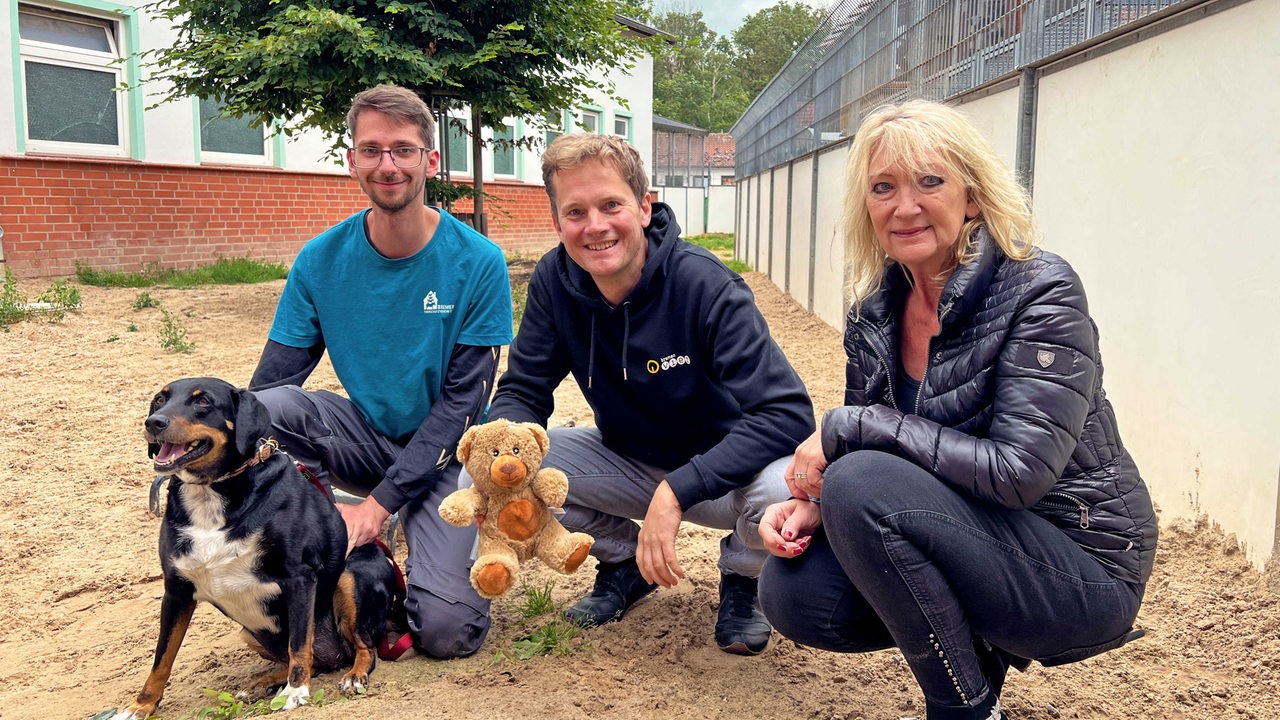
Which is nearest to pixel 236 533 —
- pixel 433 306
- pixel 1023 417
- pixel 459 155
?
pixel 433 306

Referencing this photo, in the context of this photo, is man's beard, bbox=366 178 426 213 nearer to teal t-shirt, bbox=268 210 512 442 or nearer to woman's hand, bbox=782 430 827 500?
teal t-shirt, bbox=268 210 512 442

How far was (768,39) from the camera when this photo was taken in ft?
258

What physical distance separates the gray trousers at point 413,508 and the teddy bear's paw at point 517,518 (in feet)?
1.58

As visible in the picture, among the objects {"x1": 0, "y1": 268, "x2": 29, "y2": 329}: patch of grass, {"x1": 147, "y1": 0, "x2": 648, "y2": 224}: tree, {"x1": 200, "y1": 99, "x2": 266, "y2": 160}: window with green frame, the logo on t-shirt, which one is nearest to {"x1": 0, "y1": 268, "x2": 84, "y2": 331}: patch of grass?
{"x1": 0, "y1": 268, "x2": 29, "y2": 329}: patch of grass

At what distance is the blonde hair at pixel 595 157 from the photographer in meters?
2.97

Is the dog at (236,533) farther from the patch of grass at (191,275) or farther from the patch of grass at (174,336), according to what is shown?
the patch of grass at (191,275)

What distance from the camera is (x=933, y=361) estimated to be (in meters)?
2.43

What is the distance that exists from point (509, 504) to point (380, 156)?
1429mm

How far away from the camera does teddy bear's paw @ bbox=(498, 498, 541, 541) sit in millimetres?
2842

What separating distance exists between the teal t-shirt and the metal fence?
286 centimetres

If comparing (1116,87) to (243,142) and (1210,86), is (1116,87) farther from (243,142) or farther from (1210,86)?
(243,142)

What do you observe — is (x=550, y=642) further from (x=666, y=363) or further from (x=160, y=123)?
(x=160, y=123)

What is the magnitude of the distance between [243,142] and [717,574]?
13.6 m

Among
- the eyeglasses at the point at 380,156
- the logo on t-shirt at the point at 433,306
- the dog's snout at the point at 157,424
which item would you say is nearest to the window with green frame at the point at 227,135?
the eyeglasses at the point at 380,156
